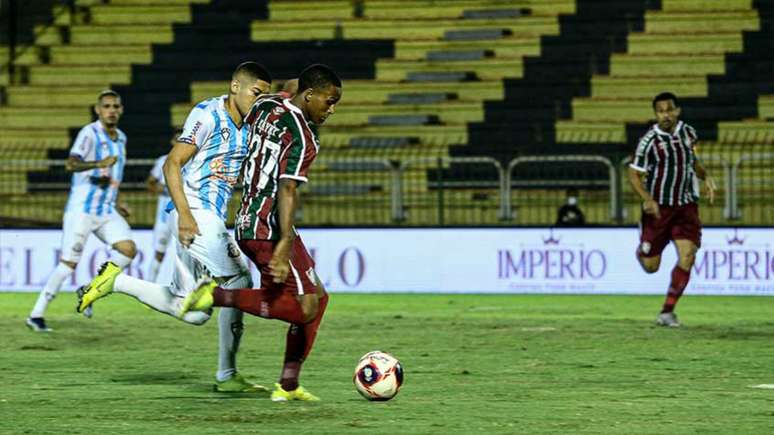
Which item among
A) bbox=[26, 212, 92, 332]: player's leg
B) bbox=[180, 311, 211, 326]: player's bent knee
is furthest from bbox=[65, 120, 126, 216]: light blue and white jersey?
bbox=[180, 311, 211, 326]: player's bent knee

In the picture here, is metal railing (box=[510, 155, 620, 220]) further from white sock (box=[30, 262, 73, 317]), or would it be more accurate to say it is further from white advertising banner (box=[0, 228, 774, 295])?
white sock (box=[30, 262, 73, 317])

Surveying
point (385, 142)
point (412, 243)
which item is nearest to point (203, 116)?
point (412, 243)

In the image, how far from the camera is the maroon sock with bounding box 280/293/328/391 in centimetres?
885

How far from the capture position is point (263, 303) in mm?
8672

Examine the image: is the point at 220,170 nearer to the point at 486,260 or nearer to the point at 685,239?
the point at 685,239

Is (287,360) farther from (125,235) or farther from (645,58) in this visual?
(645,58)

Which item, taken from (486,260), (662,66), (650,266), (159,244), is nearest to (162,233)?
(159,244)

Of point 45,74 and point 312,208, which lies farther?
point 45,74

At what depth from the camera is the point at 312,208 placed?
2428cm

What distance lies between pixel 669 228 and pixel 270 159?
696 centimetres

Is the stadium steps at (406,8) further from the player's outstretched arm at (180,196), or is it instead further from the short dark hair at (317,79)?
the short dark hair at (317,79)

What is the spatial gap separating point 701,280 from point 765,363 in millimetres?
8176

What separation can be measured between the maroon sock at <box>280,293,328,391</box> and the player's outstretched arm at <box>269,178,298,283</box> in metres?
0.43

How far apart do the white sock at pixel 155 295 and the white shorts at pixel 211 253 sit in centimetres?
13
